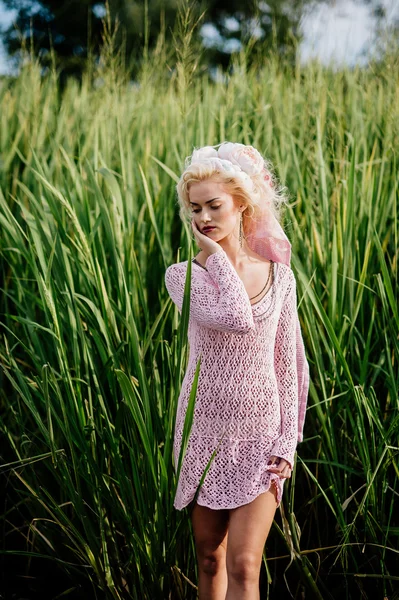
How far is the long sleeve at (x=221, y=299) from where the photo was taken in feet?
5.05

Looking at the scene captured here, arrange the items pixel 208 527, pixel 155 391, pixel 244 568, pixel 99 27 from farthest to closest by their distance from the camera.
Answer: pixel 99 27
pixel 155 391
pixel 208 527
pixel 244 568

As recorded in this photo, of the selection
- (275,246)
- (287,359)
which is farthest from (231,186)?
(287,359)

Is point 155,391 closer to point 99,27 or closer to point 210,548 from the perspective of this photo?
point 210,548

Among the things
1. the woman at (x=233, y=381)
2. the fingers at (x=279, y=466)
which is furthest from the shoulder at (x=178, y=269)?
the fingers at (x=279, y=466)

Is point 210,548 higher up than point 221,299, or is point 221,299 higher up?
point 221,299

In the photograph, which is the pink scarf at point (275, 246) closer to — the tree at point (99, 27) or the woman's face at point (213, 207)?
the woman's face at point (213, 207)

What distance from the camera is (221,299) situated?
1.55 m

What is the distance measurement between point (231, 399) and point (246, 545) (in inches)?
12.8

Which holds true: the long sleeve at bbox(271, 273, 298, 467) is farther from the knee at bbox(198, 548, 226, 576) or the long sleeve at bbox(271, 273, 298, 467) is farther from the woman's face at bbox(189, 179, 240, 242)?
the knee at bbox(198, 548, 226, 576)

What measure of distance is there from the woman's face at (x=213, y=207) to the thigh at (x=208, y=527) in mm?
647

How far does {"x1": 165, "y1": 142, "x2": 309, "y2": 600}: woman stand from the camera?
1.57 m

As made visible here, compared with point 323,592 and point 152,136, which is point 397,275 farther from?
point 152,136

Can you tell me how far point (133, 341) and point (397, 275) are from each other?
114cm

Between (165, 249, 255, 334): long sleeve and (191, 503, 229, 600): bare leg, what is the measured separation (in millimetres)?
444
